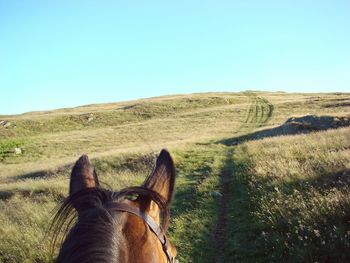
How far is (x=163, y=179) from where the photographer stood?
2.81m

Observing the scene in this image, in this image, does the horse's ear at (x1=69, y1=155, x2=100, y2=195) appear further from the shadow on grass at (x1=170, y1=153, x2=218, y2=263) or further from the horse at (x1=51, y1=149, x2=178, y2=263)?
the shadow on grass at (x1=170, y1=153, x2=218, y2=263)


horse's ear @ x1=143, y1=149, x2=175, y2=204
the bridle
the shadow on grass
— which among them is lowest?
the shadow on grass

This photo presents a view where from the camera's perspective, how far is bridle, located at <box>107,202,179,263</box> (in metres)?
2.32

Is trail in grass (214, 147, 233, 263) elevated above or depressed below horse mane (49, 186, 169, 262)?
below

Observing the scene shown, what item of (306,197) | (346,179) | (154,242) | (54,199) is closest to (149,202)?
(154,242)

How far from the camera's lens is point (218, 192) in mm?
12141

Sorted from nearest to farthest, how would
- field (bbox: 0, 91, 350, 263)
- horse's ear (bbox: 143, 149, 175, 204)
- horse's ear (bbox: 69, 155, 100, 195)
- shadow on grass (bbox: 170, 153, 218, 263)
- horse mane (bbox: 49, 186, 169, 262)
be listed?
horse mane (bbox: 49, 186, 169, 262), horse's ear (bbox: 143, 149, 175, 204), horse's ear (bbox: 69, 155, 100, 195), field (bbox: 0, 91, 350, 263), shadow on grass (bbox: 170, 153, 218, 263)

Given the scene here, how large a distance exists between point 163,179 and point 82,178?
55 centimetres

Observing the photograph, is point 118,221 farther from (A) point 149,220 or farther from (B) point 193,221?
(B) point 193,221

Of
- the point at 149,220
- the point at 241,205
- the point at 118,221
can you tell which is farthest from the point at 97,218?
the point at 241,205

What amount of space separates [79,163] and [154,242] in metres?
1.01

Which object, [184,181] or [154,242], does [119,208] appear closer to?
[154,242]

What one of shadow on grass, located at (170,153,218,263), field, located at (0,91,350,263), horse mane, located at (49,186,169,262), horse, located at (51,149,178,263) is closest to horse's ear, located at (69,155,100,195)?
horse, located at (51,149,178,263)

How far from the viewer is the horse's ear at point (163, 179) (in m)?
2.77
